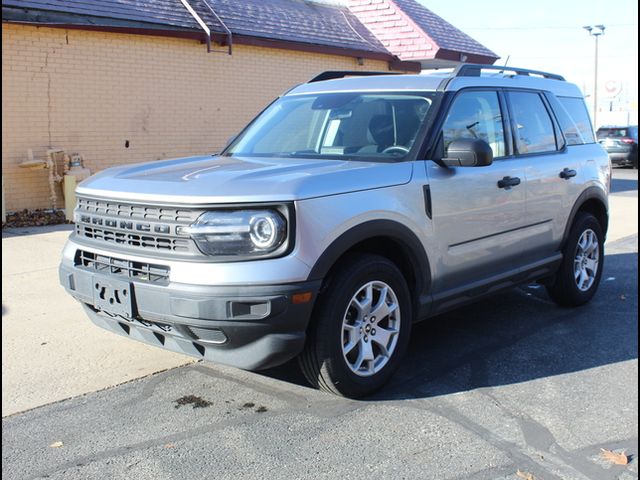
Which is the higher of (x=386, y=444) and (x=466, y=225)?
(x=466, y=225)

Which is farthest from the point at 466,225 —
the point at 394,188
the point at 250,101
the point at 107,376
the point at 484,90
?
the point at 250,101

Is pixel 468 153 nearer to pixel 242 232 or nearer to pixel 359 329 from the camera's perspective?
pixel 359 329

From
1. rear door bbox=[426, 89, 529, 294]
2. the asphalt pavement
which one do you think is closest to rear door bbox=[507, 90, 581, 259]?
rear door bbox=[426, 89, 529, 294]

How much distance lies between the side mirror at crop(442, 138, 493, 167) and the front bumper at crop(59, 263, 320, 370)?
4.62 feet

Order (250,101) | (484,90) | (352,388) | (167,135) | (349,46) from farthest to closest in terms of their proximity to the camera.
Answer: (349,46)
(250,101)
(167,135)
(484,90)
(352,388)

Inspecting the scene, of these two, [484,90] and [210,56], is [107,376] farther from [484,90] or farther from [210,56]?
[210,56]

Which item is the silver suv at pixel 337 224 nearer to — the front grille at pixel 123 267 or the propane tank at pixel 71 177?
the front grille at pixel 123 267

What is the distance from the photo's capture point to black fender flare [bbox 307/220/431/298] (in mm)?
3875

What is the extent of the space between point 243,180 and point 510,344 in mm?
2590

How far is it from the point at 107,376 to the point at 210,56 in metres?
9.78

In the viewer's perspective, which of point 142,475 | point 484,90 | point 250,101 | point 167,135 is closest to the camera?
point 142,475

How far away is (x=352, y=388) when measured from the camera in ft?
13.8

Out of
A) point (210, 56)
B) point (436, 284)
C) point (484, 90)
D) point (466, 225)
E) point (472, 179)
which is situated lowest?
point (436, 284)

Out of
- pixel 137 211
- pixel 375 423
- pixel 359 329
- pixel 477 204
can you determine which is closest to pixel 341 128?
pixel 477 204
